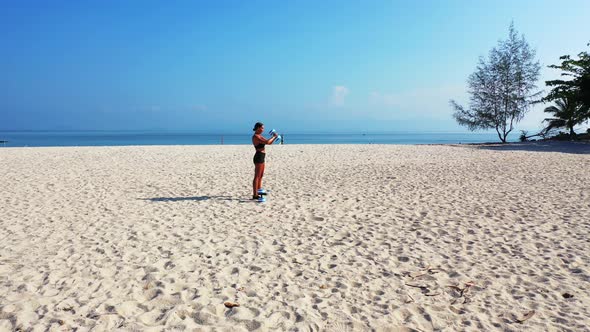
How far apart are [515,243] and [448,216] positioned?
1685mm

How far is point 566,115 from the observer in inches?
1083

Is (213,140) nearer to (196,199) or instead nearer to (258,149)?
(196,199)

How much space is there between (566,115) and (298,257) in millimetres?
30571

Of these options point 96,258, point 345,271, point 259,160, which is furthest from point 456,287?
point 259,160

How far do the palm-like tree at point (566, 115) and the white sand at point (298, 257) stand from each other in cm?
2063

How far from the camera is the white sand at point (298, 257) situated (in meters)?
3.64

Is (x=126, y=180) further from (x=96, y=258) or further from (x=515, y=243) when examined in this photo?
(x=515, y=243)

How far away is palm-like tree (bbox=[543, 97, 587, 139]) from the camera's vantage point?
26.6 m

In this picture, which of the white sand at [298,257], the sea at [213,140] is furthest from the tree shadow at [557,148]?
the sea at [213,140]

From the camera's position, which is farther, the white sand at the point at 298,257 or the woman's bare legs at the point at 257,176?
the woman's bare legs at the point at 257,176

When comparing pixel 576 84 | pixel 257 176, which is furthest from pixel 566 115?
pixel 257 176

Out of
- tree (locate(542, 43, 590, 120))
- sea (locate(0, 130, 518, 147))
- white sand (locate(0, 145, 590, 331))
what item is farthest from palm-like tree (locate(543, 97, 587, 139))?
sea (locate(0, 130, 518, 147))

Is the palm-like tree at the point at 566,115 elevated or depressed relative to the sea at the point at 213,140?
elevated

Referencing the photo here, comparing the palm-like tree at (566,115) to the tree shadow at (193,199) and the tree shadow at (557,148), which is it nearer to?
the tree shadow at (557,148)
